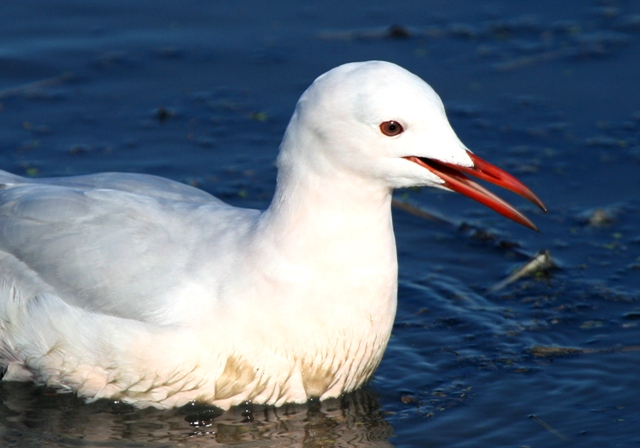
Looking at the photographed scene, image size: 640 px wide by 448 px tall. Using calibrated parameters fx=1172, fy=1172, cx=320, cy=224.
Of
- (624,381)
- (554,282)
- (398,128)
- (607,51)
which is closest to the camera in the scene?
(398,128)

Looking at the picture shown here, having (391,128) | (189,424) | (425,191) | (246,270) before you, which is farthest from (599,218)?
(189,424)

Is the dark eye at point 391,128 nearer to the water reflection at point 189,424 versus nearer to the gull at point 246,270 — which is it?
the gull at point 246,270

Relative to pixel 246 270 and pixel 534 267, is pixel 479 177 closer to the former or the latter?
pixel 246 270

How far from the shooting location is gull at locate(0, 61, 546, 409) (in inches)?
221

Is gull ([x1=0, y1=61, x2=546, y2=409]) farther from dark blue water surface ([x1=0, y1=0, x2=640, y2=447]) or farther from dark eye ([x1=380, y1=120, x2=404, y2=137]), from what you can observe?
dark blue water surface ([x1=0, y1=0, x2=640, y2=447])

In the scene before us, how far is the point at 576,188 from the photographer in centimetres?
854

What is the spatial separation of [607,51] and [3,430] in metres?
6.24

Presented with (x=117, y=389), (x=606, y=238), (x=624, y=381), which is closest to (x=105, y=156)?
(x=117, y=389)

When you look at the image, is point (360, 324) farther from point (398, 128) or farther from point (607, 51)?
point (607, 51)

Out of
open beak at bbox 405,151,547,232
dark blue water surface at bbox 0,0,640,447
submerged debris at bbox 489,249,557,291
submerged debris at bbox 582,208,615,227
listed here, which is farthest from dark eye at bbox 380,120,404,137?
submerged debris at bbox 582,208,615,227

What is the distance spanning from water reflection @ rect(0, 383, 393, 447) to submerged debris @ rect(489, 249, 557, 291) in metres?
1.60

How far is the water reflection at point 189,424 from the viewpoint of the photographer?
6.09 meters

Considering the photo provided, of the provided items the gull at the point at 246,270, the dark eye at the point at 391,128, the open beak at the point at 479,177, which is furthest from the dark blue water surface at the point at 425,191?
the dark eye at the point at 391,128

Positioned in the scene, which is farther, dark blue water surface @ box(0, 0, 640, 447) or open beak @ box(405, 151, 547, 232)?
dark blue water surface @ box(0, 0, 640, 447)
